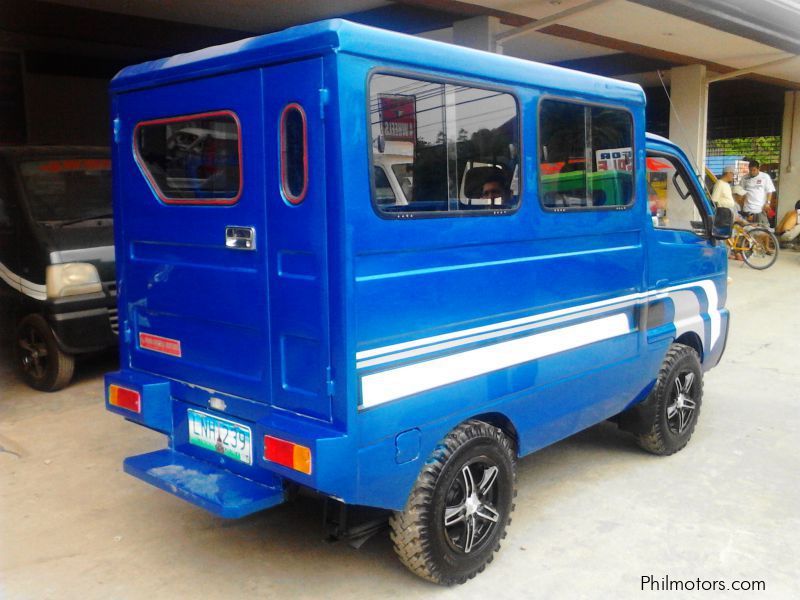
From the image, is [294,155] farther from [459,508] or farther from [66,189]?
[66,189]

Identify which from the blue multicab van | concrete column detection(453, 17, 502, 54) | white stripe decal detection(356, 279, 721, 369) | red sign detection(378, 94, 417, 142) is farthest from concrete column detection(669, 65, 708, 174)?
red sign detection(378, 94, 417, 142)

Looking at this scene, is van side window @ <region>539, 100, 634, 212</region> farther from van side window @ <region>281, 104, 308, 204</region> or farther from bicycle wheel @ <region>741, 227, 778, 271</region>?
bicycle wheel @ <region>741, 227, 778, 271</region>

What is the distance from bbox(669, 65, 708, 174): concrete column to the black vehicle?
10.4 metres

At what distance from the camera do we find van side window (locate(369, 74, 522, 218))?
288 centimetres

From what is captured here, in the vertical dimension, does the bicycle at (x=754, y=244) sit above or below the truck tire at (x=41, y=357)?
above

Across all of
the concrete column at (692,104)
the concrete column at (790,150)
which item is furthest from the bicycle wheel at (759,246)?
the concrete column at (790,150)

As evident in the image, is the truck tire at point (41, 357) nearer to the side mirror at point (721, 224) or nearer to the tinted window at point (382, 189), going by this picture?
the tinted window at point (382, 189)

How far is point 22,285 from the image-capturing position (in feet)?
20.2

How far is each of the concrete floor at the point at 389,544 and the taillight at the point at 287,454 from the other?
2.51ft

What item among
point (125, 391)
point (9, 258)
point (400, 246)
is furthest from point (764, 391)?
point (9, 258)

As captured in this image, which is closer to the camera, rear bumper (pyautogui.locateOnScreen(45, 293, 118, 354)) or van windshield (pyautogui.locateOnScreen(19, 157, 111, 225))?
rear bumper (pyautogui.locateOnScreen(45, 293, 118, 354))

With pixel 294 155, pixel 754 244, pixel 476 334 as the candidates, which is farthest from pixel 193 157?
pixel 754 244

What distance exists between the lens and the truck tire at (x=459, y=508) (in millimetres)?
3111

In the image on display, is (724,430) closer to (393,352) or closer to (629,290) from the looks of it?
(629,290)
